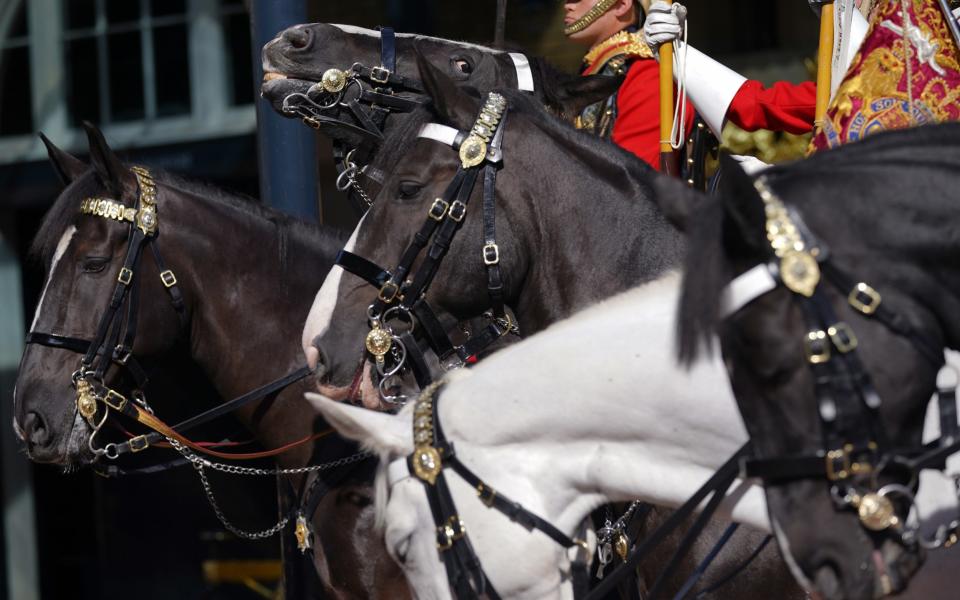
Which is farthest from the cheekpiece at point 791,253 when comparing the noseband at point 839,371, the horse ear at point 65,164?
the horse ear at point 65,164

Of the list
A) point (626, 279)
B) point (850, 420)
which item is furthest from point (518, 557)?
point (626, 279)

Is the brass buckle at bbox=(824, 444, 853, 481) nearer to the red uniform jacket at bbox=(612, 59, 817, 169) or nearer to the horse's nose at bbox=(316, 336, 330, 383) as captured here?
the horse's nose at bbox=(316, 336, 330, 383)

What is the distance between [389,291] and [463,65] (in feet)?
2.91

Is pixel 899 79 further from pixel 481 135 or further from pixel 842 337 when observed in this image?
pixel 842 337

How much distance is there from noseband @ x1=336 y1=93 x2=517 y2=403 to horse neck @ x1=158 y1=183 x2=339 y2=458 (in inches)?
35.1

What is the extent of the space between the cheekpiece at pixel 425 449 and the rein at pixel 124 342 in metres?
1.54

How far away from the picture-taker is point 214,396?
4816mm

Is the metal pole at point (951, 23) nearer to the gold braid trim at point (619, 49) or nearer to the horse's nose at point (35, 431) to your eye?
the gold braid trim at point (619, 49)

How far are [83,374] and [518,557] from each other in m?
2.08

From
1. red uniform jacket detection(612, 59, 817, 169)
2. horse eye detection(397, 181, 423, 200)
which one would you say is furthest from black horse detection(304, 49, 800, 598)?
red uniform jacket detection(612, 59, 817, 169)

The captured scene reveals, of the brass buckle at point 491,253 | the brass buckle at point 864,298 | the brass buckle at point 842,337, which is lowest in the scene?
the brass buckle at point 491,253

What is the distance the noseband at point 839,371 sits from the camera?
7.39ft

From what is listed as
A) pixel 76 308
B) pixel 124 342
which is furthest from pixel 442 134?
pixel 76 308

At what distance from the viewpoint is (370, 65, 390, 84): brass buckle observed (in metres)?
4.02
